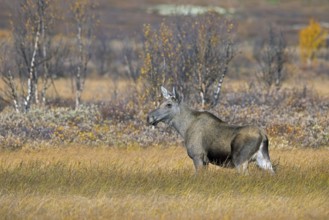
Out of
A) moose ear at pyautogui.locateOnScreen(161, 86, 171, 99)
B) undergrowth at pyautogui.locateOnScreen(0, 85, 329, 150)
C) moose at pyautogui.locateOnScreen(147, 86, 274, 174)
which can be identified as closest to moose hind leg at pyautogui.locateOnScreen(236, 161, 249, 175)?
moose at pyautogui.locateOnScreen(147, 86, 274, 174)

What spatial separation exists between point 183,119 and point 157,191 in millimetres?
1957

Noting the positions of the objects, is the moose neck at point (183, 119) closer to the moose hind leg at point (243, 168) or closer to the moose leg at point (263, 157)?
the moose hind leg at point (243, 168)

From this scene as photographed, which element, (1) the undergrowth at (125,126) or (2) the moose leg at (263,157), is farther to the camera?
(1) the undergrowth at (125,126)

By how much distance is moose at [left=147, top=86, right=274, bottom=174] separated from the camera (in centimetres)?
1416

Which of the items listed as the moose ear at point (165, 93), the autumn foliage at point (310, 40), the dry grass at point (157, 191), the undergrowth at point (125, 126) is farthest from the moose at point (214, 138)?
the autumn foliage at point (310, 40)

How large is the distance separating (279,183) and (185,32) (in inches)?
500

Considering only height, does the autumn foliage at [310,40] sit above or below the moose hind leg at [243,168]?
below

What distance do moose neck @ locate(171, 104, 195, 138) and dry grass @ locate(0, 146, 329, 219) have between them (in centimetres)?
84

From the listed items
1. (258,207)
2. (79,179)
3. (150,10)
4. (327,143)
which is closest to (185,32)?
(327,143)

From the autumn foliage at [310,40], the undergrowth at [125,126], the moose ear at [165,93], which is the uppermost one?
the moose ear at [165,93]

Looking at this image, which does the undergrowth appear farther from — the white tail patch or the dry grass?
the white tail patch

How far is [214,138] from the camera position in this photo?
48.5 feet

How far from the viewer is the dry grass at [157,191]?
40.1 ft

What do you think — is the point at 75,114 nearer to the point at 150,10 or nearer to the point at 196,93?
the point at 196,93
